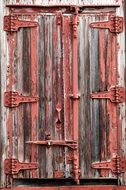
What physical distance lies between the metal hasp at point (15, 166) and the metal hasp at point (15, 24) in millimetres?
1749

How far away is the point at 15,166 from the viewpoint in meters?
8.80

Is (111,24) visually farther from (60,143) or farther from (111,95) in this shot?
(60,143)

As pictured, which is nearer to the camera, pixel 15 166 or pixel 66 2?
pixel 15 166

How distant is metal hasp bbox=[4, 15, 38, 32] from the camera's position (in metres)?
8.86

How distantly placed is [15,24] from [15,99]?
39.6 inches

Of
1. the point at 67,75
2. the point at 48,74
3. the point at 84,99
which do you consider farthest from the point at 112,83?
the point at 48,74

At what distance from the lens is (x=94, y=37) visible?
8930 mm

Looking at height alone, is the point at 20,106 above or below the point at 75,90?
below

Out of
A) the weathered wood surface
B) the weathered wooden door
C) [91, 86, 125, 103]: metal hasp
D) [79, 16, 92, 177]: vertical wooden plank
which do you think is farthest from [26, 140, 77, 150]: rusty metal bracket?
the weathered wood surface

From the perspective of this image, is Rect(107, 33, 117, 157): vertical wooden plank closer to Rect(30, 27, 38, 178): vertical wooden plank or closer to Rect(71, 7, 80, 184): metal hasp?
Rect(71, 7, 80, 184): metal hasp

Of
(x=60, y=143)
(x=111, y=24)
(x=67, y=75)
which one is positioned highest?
(x=111, y=24)

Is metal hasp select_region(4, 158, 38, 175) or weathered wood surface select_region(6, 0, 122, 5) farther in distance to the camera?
weathered wood surface select_region(6, 0, 122, 5)

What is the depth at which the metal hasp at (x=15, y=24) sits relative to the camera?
886cm

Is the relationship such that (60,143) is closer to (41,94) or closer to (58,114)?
(58,114)
